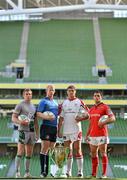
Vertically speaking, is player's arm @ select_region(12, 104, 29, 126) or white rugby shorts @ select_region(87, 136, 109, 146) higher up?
player's arm @ select_region(12, 104, 29, 126)

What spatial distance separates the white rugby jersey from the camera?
854 centimetres

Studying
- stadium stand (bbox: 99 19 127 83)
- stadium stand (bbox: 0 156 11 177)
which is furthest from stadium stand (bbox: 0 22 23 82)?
stadium stand (bbox: 0 156 11 177)

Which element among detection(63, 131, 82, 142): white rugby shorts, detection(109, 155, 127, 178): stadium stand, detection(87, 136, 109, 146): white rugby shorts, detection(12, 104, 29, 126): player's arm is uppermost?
detection(109, 155, 127, 178): stadium stand

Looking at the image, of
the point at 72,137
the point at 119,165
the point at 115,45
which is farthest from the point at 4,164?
the point at 72,137

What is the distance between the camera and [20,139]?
27.7ft

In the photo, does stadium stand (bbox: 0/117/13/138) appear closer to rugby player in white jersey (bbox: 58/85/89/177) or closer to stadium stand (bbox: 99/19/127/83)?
stadium stand (bbox: 99/19/127/83)

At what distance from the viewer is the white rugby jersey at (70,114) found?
8.54 meters

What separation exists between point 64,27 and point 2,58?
19.6 feet

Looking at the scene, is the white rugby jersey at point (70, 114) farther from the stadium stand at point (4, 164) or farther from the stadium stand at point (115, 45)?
the stadium stand at point (115, 45)

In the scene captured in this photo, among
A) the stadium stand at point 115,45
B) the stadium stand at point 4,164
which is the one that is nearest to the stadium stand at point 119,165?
the stadium stand at point 4,164

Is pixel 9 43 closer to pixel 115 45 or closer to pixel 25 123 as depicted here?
pixel 115 45

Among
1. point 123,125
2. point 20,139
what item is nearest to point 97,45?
point 123,125

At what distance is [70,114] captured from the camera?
856cm

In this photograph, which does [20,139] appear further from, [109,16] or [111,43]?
[109,16]
